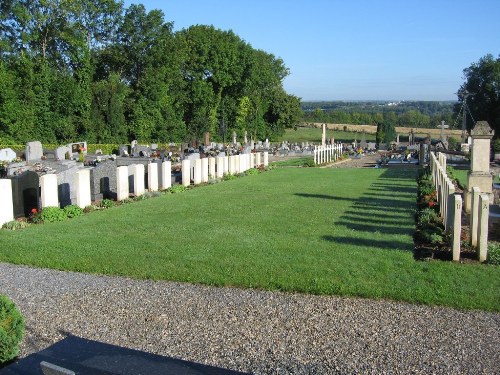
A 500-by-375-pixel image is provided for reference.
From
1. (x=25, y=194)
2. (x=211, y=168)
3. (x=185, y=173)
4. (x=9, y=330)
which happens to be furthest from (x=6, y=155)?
(x=9, y=330)

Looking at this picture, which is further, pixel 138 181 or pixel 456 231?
pixel 138 181

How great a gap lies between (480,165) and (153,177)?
9587 mm

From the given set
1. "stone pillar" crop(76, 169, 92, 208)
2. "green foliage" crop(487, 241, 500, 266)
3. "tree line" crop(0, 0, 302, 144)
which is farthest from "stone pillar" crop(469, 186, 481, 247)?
"tree line" crop(0, 0, 302, 144)

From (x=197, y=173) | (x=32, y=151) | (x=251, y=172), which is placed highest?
(x=32, y=151)

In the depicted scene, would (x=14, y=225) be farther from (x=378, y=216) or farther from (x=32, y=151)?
(x=32, y=151)

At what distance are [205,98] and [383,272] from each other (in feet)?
163

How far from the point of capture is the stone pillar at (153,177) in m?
17.5

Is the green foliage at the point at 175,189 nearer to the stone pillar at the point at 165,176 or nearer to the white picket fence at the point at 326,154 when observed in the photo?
the stone pillar at the point at 165,176

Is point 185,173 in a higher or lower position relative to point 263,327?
Answer: higher

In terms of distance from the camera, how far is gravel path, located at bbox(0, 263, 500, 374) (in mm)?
4863

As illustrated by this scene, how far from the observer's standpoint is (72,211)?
42.3ft

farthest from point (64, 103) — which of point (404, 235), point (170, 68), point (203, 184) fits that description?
point (404, 235)

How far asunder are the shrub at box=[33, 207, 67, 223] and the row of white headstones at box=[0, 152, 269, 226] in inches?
11.6

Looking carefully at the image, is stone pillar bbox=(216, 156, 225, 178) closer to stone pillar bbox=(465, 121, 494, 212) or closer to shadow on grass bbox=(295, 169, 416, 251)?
shadow on grass bbox=(295, 169, 416, 251)
